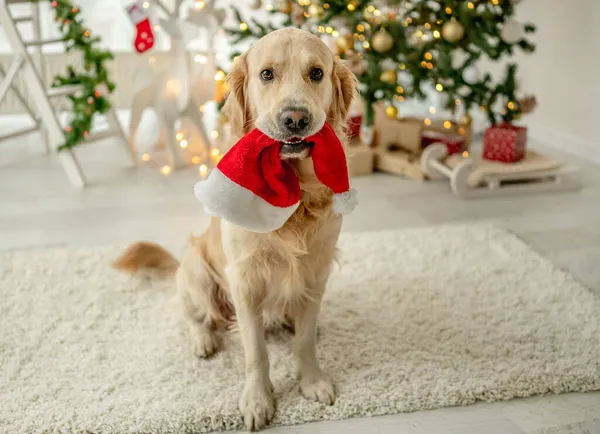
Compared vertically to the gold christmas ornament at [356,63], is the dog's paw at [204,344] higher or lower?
lower

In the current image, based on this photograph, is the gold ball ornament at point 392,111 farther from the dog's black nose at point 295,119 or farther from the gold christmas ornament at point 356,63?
the dog's black nose at point 295,119

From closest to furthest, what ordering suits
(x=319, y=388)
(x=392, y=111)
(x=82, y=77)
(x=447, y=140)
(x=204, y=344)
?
(x=319, y=388) < (x=204, y=344) < (x=82, y=77) < (x=392, y=111) < (x=447, y=140)

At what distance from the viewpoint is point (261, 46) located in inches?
53.3

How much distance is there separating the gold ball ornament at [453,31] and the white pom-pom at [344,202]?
2.01m

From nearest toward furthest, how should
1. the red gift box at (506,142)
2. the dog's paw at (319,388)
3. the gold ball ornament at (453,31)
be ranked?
the dog's paw at (319,388), the gold ball ornament at (453,31), the red gift box at (506,142)

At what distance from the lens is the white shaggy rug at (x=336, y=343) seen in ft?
4.98

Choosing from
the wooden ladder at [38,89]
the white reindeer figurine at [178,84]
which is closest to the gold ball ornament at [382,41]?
the white reindeer figurine at [178,84]

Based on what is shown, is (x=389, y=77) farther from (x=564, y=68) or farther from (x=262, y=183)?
(x=262, y=183)

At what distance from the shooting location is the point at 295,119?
4.08 ft

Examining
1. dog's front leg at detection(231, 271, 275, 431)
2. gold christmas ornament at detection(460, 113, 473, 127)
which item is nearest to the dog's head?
dog's front leg at detection(231, 271, 275, 431)

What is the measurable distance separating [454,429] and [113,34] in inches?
188

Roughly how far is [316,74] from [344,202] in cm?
29

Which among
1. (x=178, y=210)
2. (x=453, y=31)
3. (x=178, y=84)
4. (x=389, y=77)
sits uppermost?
(x=453, y=31)

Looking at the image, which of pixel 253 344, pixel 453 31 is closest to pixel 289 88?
pixel 253 344
